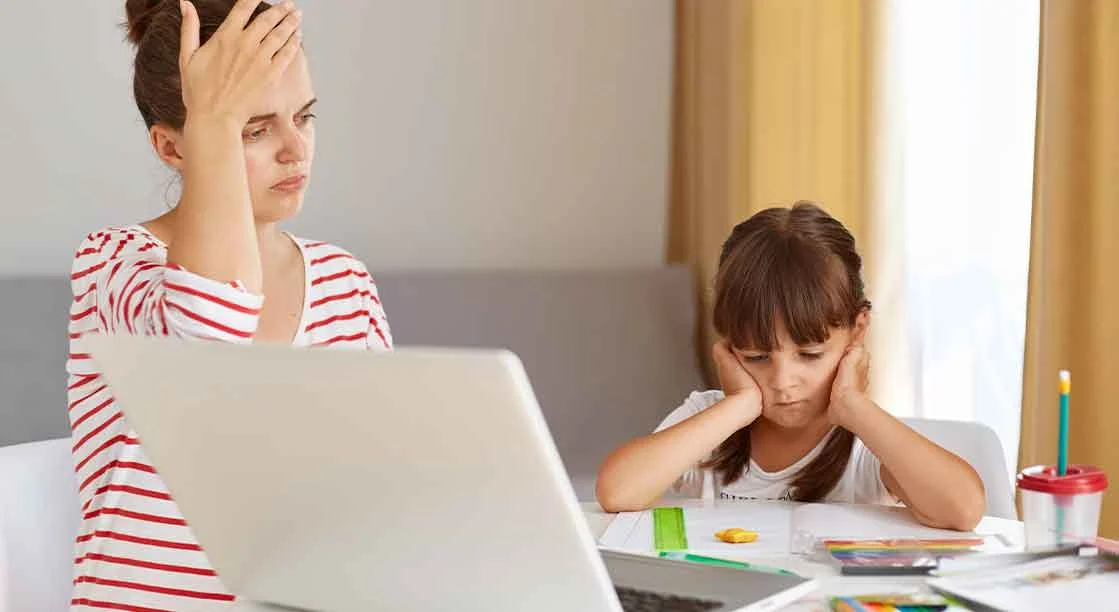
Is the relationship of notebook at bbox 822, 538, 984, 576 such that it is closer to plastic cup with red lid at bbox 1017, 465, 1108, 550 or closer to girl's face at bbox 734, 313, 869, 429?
plastic cup with red lid at bbox 1017, 465, 1108, 550

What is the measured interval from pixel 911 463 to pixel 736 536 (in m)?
0.27

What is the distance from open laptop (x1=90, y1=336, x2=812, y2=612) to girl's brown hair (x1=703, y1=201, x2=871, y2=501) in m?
0.65

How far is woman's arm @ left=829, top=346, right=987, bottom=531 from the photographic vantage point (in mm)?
1313

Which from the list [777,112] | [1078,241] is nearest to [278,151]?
[1078,241]

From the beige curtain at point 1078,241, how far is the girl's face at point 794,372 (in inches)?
25.0

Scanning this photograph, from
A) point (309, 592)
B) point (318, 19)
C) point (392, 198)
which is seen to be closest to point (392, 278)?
point (392, 198)

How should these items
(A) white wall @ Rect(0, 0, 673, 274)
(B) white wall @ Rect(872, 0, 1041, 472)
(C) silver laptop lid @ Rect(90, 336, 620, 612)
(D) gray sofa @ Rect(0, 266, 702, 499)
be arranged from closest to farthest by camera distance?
(C) silver laptop lid @ Rect(90, 336, 620, 612)
(B) white wall @ Rect(872, 0, 1041, 472)
(A) white wall @ Rect(0, 0, 673, 274)
(D) gray sofa @ Rect(0, 266, 702, 499)

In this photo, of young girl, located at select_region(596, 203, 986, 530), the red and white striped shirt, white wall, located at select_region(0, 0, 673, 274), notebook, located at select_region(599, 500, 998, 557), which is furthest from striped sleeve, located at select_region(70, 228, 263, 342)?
white wall, located at select_region(0, 0, 673, 274)

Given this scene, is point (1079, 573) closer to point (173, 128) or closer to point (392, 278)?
point (173, 128)

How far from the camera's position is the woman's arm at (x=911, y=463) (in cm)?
131

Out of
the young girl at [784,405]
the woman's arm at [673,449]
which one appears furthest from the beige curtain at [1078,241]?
the woman's arm at [673,449]

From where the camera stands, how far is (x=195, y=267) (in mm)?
1025

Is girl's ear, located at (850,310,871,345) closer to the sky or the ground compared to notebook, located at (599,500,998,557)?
closer to the sky

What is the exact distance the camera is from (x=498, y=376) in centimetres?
69
